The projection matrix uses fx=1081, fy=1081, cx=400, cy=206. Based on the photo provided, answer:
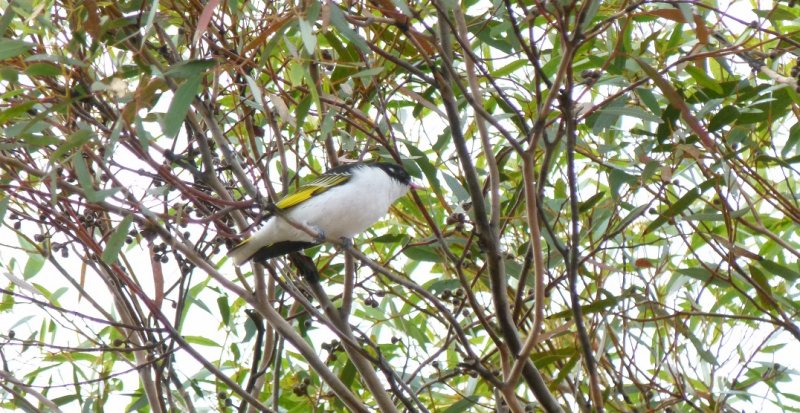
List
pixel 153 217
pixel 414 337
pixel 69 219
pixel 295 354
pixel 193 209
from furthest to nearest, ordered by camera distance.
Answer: pixel 295 354 < pixel 414 337 < pixel 193 209 < pixel 69 219 < pixel 153 217

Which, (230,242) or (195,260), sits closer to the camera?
(195,260)

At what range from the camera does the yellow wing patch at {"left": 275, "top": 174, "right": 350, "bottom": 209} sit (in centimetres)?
357

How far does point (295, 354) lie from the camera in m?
4.24

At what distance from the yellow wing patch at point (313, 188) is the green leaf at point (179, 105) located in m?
1.31

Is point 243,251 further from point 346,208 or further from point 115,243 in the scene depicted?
point 115,243

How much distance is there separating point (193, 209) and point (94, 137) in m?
1.09

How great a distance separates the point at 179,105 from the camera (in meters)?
2.20

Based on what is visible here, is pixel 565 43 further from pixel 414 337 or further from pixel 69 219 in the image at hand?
pixel 414 337

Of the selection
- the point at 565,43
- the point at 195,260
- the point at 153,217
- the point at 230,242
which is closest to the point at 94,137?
the point at 153,217

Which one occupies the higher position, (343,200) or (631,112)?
(343,200)

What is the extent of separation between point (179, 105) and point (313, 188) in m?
1.45

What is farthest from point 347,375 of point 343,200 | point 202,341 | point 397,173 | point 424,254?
point 202,341

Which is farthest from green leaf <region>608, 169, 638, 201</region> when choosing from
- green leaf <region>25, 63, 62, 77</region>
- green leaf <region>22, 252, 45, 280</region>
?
green leaf <region>22, 252, 45, 280</region>

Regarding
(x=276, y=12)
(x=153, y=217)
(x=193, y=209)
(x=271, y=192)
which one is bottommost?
(x=153, y=217)
